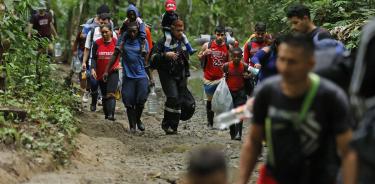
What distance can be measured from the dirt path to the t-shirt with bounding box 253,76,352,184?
371 cm

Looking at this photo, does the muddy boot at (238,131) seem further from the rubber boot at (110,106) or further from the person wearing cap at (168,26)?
the rubber boot at (110,106)

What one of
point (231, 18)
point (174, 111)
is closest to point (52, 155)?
point (174, 111)

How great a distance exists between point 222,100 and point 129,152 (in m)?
1.84

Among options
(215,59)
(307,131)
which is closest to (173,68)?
(215,59)

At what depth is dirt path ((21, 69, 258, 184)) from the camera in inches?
333

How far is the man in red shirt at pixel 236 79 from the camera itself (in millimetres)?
11820

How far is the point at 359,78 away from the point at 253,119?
2.80 feet

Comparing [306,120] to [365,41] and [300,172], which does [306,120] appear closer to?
[300,172]

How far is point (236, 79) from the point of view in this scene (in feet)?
39.0

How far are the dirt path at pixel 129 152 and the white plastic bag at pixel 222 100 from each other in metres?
0.50

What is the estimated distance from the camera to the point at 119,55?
12.2 metres

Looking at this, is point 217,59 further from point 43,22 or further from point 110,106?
point 43,22

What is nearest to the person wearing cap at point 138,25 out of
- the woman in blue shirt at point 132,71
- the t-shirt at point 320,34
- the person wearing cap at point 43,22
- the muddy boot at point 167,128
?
the woman in blue shirt at point 132,71

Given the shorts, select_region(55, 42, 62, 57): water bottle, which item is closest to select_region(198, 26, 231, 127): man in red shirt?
the shorts
